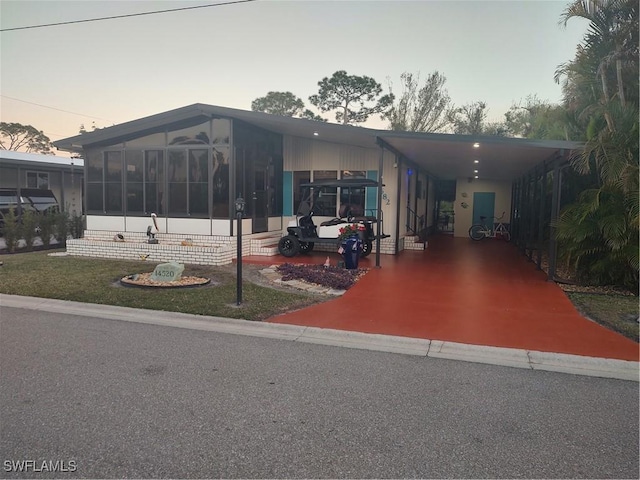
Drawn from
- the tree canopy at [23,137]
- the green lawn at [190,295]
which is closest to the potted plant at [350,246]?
the green lawn at [190,295]

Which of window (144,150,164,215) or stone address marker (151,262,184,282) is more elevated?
window (144,150,164,215)

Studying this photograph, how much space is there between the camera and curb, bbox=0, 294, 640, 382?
4.38 metres

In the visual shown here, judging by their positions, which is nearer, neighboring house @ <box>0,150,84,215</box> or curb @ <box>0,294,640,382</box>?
curb @ <box>0,294,640,382</box>

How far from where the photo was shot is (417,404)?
136 inches

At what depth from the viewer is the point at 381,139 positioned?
10125 millimetres

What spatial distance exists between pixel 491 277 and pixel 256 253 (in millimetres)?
6000

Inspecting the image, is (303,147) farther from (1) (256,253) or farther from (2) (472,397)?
(2) (472,397)

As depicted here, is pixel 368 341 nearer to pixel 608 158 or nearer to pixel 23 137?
pixel 608 158

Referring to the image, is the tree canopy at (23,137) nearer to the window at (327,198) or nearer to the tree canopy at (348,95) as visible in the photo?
the tree canopy at (348,95)

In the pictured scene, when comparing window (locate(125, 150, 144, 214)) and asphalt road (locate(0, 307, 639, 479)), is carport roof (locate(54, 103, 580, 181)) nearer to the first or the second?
window (locate(125, 150, 144, 214))

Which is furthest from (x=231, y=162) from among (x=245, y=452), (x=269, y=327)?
(x=245, y=452)

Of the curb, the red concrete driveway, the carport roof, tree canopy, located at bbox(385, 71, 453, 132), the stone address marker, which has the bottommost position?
the curb

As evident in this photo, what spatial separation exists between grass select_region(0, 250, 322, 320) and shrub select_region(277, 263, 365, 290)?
91 centimetres

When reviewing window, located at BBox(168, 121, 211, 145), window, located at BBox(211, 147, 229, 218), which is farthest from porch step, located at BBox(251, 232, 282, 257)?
window, located at BBox(168, 121, 211, 145)
